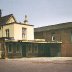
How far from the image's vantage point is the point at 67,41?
1730 inches

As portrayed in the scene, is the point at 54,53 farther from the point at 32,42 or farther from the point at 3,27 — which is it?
the point at 3,27

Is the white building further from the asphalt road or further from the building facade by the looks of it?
the asphalt road

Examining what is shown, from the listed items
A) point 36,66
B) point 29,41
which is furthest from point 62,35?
point 36,66

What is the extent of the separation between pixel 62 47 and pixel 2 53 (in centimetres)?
1314

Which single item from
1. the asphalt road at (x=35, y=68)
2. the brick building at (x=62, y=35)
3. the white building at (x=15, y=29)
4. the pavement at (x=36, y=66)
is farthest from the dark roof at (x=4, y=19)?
the asphalt road at (x=35, y=68)

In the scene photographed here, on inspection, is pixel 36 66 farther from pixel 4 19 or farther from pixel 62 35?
pixel 4 19

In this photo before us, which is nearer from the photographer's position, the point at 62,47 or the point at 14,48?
the point at 14,48

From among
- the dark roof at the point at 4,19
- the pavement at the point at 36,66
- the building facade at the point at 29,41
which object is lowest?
the pavement at the point at 36,66

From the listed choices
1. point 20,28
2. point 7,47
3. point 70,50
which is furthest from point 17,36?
point 70,50

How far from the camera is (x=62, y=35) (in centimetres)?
4503

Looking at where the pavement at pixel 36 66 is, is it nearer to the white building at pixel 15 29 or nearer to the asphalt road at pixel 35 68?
the asphalt road at pixel 35 68

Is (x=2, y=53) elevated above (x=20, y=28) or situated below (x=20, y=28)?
below

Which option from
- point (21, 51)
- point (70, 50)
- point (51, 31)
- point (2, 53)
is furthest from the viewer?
point (51, 31)

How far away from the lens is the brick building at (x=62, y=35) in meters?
43.6
